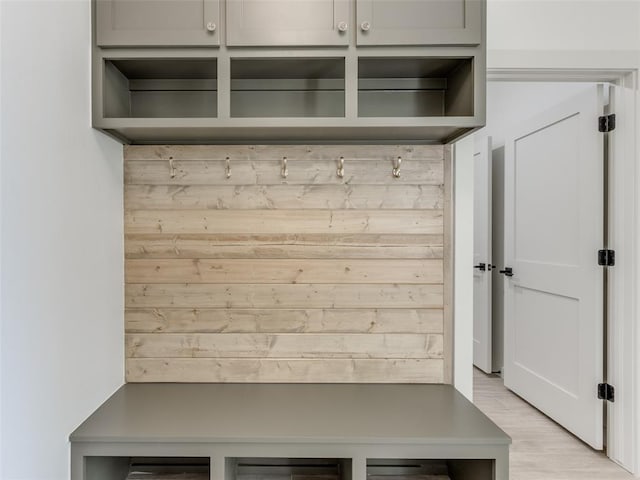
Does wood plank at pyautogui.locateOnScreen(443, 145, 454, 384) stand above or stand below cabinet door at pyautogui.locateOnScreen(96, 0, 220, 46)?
below

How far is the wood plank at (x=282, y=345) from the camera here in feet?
6.21

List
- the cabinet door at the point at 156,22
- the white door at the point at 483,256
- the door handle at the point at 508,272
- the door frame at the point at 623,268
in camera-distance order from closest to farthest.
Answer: the cabinet door at the point at 156,22 → the door frame at the point at 623,268 → the door handle at the point at 508,272 → the white door at the point at 483,256

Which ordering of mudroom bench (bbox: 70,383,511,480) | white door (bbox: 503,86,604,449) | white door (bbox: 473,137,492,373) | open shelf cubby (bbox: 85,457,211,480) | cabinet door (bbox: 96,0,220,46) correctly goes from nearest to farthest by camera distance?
1. mudroom bench (bbox: 70,383,511,480)
2. cabinet door (bbox: 96,0,220,46)
3. open shelf cubby (bbox: 85,457,211,480)
4. white door (bbox: 503,86,604,449)
5. white door (bbox: 473,137,492,373)

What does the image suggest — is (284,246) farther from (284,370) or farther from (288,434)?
(288,434)

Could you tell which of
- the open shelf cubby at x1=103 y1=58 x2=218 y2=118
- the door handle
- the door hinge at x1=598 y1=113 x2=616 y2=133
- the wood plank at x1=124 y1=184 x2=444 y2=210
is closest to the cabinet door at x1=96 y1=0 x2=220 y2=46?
the open shelf cubby at x1=103 y1=58 x2=218 y2=118

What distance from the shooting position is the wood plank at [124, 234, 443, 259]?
1890mm

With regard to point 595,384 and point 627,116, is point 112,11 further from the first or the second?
point 595,384

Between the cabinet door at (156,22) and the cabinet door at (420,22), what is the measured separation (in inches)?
20.7

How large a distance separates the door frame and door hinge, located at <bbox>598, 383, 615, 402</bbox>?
0.11 feet

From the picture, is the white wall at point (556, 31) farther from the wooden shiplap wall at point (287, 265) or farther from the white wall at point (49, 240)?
the white wall at point (49, 240)

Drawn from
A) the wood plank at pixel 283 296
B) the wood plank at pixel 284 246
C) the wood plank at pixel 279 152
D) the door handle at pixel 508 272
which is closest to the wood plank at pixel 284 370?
the wood plank at pixel 283 296

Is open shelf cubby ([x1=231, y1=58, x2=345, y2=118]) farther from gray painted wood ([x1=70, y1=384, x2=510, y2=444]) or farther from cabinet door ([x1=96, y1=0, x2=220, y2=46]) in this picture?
gray painted wood ([x1=70, y1=384, x2=510, y2=444])

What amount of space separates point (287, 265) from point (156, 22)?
40.2 inches

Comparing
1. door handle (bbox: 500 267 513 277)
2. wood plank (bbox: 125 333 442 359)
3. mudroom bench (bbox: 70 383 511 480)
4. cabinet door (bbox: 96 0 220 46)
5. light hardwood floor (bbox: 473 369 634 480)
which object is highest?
cabinet door (bbox: 96 0 220 46)
